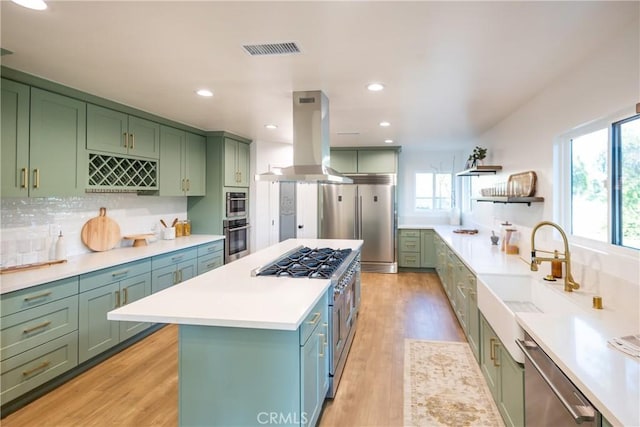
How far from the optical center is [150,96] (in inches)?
127

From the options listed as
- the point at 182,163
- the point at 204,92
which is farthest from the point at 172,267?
the point at 204,92

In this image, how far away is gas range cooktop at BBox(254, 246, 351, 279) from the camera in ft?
8.36

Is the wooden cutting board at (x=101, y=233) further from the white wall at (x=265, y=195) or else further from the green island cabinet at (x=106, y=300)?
the white wall at (x=265, y=195)

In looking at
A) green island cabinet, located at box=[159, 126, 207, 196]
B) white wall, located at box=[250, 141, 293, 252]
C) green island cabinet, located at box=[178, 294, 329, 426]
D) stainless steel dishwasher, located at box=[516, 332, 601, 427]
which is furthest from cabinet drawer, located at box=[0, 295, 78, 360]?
white wall, located at box=[250, 141, 293, 252]

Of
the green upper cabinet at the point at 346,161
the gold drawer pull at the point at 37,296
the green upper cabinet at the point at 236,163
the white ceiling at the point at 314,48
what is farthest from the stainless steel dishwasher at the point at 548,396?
the green upper cabinet at the point at 346,161

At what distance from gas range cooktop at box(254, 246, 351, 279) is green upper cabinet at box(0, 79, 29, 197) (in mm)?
1899

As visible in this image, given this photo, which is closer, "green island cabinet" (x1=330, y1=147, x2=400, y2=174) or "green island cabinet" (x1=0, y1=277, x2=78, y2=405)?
"green island cabinet" (x1=0, y1=277, x2=78, y2=405)

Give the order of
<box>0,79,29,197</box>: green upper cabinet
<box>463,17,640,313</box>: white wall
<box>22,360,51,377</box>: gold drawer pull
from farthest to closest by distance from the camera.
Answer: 1. <box>0,79,29,197</box>: green upper cabinet
2. <box>22,360,51,377</box>: gold drawer pull
3. <box>463,17,640,313</box>: white wall

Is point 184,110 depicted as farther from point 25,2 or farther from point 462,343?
point 462,343

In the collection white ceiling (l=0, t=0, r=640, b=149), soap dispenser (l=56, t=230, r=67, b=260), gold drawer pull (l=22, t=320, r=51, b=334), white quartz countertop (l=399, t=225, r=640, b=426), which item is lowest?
gold drawer pull (l=22, t=320, r=51, b=334)

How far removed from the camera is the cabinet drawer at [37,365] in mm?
2281

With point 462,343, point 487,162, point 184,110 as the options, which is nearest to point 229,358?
point 462,343

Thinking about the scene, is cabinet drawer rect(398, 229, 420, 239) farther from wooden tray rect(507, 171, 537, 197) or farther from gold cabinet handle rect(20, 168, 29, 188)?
gold cabinet handle rect(20, 168, 29, 188)
